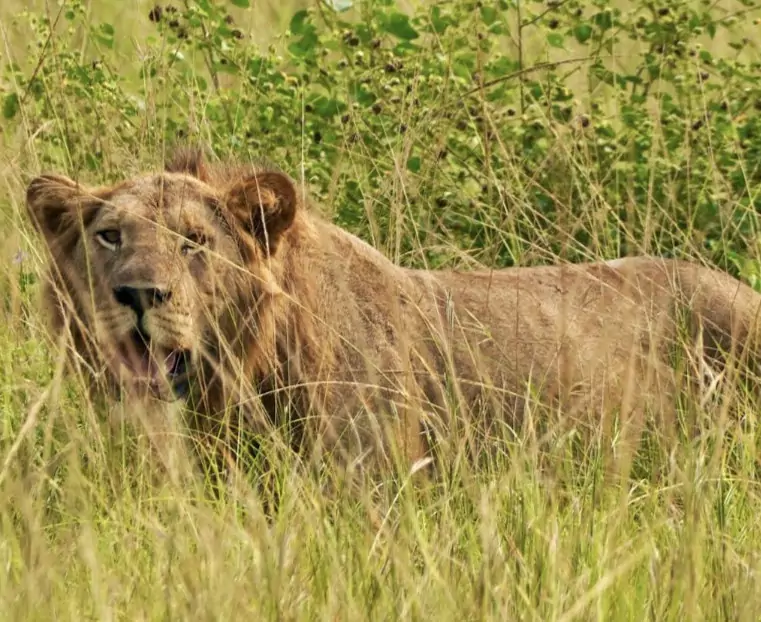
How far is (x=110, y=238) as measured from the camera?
183 inches

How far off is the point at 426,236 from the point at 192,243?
5.32ft

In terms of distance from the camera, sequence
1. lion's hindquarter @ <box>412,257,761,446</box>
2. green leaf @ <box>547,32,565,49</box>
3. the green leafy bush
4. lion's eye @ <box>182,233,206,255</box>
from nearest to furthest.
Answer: lion's eye @ <box>182,233,206,255</box>
lion's hindquarter @ <box>412,257,761,446</box>
the green leafy bush
green leaf @ <box>547,32,565,49</box>

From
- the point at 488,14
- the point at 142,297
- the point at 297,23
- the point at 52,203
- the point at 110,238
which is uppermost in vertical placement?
the point at 297,23

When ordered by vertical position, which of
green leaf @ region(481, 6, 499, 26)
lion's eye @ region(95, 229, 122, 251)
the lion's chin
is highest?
green leaf @ region(481, 6, 499, 26)

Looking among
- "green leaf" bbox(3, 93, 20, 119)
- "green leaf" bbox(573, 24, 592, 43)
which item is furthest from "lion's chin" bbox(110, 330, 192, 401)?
"green leaf" bbox(573, 24, 592, 43)

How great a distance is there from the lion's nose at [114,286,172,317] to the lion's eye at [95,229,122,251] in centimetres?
30

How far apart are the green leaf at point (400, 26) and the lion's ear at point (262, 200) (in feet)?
5.35

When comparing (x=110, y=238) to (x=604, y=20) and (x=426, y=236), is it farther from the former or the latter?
(x=604, y=20)

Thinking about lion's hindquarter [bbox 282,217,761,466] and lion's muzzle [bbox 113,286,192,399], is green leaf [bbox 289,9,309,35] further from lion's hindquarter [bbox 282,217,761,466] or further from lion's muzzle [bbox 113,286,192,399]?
lion's muzzle [bbox 113,286,192,399]

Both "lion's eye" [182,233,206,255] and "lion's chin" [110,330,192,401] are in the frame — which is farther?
"lion's eye" [182,233,206,255]

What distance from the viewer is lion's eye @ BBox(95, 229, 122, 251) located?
4.60 m

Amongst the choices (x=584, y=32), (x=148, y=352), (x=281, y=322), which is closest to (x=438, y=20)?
(x=584, y=32)

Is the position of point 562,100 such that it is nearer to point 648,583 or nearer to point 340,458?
point 340,458

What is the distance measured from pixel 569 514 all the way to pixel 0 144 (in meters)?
3.11
